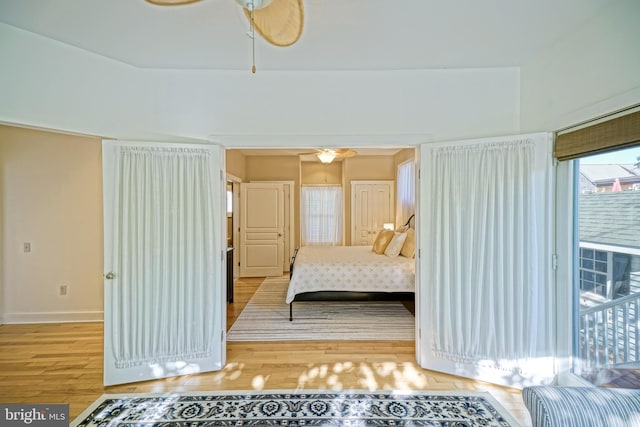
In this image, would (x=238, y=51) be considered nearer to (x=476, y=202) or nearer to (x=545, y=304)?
(x=476, y=202)

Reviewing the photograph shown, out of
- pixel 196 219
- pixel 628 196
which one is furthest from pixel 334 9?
pixel 628 196

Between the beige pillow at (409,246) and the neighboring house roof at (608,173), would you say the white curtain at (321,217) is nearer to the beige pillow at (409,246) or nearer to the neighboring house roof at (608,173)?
the beige pillow at (409,246)

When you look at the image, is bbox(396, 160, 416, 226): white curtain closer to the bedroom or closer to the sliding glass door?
the bedroom

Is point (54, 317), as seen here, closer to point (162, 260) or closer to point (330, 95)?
point (162, 260)

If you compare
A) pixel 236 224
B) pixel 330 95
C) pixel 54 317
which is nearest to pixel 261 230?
pixel 236 224

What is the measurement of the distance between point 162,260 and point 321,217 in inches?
197

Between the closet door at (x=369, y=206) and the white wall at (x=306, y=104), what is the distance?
4419 millimetres

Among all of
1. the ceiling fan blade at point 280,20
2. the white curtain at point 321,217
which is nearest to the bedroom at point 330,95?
the ceiling fan blade at point 280,20

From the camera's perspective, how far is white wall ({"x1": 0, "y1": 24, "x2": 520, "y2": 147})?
2.67 m

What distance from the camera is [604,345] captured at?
6.94ft

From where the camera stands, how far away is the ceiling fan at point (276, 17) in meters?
1.48

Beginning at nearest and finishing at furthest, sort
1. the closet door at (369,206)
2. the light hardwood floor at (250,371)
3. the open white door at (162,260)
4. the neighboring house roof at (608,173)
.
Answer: the neighboring house roof at (608,173)
the light hardwood floor at (250,371)
the open white door at (162,260)
the closet door at (369,206)

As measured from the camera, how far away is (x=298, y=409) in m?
2.15

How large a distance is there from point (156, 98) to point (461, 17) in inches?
105
